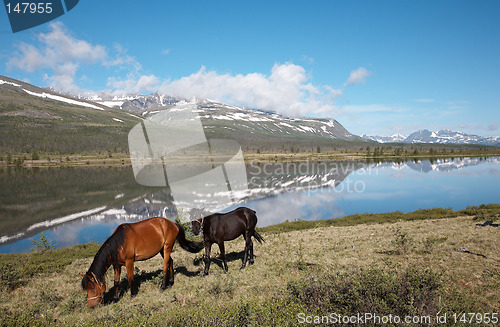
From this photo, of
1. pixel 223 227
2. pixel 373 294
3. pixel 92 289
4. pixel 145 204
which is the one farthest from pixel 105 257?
pixel 145 204

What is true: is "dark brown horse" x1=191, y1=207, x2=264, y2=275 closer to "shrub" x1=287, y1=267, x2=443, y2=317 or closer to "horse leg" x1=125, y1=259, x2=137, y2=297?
"horse leg" x1=125, y1=259, x2=137, y2=297

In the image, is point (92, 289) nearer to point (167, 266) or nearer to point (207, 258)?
point (167, 266)

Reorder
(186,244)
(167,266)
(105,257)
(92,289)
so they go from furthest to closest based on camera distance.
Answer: (186,244)
(167,266)
(105,257)
(92,289)

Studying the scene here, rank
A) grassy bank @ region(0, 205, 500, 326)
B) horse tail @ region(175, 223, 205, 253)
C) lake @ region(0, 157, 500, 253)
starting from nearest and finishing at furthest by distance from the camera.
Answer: grassy bank @ region(0, 205, 500, 326) < horse tail @ region(175, 223, 205, 253) < lake @ region(0, 157, 500, 253)

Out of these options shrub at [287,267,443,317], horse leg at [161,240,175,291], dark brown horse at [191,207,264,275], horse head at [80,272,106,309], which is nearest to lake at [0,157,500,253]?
dark brown horse at [191,207,264,275]

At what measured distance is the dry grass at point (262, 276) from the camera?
271 inches

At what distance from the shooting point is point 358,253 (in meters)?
10.9

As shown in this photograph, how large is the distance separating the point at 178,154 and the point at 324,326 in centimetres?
14247

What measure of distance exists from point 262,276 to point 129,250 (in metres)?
4.30

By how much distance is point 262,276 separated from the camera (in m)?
9.10

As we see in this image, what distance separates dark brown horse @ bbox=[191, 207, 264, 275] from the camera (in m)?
9.62

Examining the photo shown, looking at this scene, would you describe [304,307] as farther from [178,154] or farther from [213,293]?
[178,154]

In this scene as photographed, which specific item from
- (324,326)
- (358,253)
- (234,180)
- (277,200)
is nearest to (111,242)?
(324,326)

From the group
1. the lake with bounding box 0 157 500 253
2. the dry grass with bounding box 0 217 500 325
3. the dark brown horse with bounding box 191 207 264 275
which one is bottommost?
the lake with bounding box 0 157 500 253
